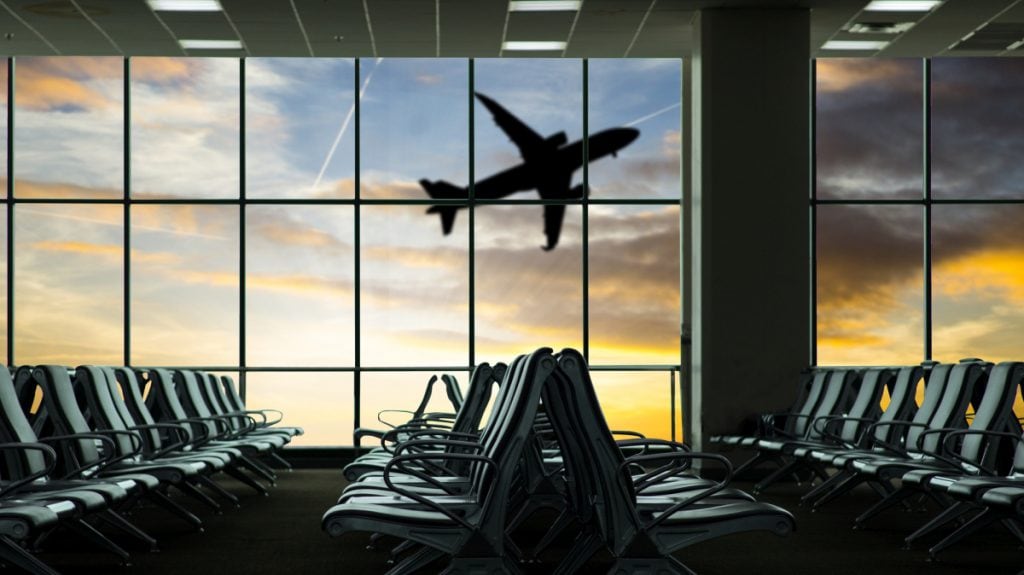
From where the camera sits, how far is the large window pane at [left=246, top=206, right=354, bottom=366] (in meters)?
13.1

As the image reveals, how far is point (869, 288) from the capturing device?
13922mm

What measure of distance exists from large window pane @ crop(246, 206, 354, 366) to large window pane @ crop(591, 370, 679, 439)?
2.65 meters

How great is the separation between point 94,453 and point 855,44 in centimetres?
843

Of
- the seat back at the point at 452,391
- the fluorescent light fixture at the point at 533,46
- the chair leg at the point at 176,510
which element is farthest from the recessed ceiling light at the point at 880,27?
the chair leg at the point at 176,510

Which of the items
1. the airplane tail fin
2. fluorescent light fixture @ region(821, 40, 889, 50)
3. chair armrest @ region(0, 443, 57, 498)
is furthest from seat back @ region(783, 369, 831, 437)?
chair armrest @ region(0, 443, 57, 498)

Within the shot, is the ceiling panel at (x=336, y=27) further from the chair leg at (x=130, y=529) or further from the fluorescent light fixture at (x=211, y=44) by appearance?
the chair leg at (x=130, y=529)

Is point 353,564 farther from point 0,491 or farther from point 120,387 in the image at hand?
point 120,387

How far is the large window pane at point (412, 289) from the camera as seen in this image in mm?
13133

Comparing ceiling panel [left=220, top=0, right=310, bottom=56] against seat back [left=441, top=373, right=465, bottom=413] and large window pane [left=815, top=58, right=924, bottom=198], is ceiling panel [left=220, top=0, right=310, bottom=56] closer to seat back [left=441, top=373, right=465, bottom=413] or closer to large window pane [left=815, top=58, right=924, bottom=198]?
seat back [left=441, top=373, right=465, bottom=413]

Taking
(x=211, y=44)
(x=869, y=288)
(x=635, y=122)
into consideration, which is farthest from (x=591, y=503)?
(x=869, y=288)

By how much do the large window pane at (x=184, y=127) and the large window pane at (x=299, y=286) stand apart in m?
0.64

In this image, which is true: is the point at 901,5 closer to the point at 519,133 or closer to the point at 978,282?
the point at 519,133

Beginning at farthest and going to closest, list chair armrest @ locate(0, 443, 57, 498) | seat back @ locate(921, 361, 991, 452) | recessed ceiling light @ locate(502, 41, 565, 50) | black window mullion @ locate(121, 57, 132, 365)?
black window mullion @ locate(121, 57, 132, 365), recessed ceiling light @ locate(502, 41, 565, 50), seat back @ locate(921, 361, 991, 452), chair armrest @ locate(0, 443, 57, 498)

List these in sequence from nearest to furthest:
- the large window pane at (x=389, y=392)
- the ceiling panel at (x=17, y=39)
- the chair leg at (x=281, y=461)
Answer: the ceiling panel at (x=17, y=39) → the chair leg at (x=281, y=461) → the large window pane at (x=389, y=392)
